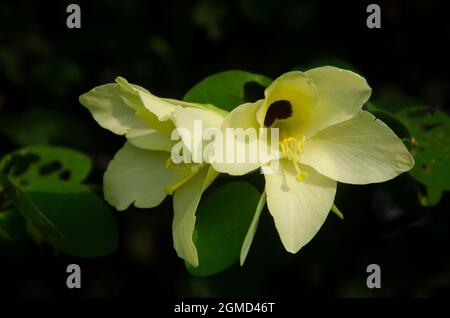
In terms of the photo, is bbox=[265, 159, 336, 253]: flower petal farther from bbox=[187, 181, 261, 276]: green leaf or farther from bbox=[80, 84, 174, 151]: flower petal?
bbox=[80, 84, 174, 151]: flower petal

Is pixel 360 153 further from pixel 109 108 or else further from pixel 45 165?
pixel 45 165

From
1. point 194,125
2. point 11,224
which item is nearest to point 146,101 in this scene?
point 194,125

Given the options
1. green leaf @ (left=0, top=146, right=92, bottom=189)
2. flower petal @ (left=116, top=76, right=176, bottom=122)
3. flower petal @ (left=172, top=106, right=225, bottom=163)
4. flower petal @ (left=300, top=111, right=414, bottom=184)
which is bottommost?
green leaf @ (left=0, top=146, right=92, bottom=189)

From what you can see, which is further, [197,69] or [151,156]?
[197,69]

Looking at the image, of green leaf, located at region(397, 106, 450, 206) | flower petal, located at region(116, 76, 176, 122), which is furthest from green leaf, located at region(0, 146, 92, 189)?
green leaf, located at region(397, 106, 450, 206)

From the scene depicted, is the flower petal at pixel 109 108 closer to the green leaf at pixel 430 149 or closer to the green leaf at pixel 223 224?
the green leaf at pixel 223 224

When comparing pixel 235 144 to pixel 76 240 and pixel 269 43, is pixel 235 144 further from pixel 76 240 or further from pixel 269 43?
pixel 269 43
